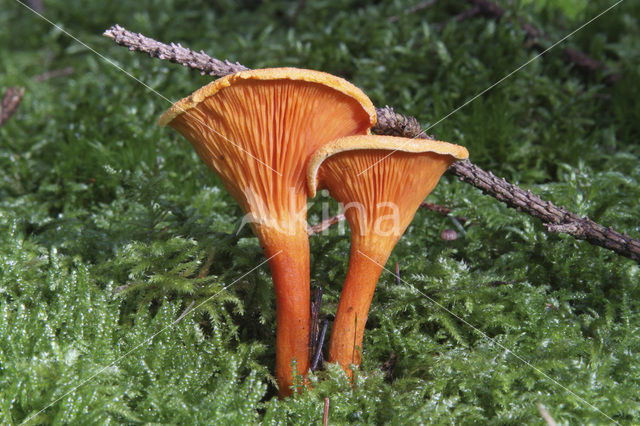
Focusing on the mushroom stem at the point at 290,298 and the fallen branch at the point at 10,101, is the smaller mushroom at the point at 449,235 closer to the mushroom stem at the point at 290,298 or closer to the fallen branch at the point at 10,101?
the mushroom stem at the point at 290,298

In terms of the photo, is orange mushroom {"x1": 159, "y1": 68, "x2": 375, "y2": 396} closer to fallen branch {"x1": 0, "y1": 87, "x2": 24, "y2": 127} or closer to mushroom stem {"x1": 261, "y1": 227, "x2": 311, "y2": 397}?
mushroom stem {"x1": 261, "y1": 227, "x2": 311, "y2": 397}

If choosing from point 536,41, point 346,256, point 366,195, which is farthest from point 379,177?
point 536,41

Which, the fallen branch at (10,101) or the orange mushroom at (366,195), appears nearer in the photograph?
the orange mushroom at (366,195)

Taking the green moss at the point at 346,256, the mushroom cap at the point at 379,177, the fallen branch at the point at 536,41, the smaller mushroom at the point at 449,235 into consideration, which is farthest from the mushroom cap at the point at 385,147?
the fallen branch at the point at 536,41

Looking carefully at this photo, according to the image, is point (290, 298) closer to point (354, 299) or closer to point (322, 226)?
point (354, 299)

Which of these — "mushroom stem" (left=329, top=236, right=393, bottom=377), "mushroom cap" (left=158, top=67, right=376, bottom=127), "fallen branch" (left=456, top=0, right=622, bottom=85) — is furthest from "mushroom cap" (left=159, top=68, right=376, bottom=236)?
"fallen branch" (left=456, top=0, right=622, bottom=85)

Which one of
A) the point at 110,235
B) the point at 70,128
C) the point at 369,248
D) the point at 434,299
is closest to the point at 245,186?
the point at 369,248
